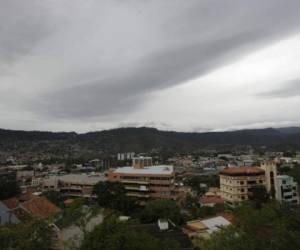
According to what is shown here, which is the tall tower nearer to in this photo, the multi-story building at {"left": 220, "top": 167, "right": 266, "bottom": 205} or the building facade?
the building facade

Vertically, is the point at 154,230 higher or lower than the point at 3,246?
lower

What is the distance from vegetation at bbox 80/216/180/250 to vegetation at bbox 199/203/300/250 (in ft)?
8.09

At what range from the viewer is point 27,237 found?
12445 mm

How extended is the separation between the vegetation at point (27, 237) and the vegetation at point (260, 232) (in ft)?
20.2

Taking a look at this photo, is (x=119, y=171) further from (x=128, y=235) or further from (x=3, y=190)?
(x=128, y=235)

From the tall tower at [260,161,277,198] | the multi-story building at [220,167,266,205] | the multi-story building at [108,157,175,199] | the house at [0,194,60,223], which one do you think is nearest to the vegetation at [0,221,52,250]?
the house at [0,194,60,223]

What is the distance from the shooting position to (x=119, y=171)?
62.4 meters

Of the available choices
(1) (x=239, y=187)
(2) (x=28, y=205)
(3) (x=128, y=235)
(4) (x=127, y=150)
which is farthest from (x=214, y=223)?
(4) (x=127, y=150)

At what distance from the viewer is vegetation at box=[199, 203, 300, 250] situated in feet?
36.4

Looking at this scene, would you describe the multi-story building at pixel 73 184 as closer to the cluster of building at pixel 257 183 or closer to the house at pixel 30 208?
the cluster of building at pixel 257 183

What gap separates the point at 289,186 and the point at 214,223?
32600 mm

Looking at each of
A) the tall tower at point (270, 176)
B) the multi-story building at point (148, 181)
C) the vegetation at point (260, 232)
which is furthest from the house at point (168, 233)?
the tall tower at point (270, 176)

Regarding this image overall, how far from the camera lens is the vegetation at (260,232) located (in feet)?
36.4

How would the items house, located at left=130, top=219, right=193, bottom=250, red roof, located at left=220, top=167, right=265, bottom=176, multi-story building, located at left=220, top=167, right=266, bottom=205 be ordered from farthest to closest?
red roof, located at left=220, top=167, right=265, bottom=176 < multi-story building, located at left=220, top=167, right=266, bottom=205 < house, located at left=130, top=219, right=193, bottom=250
